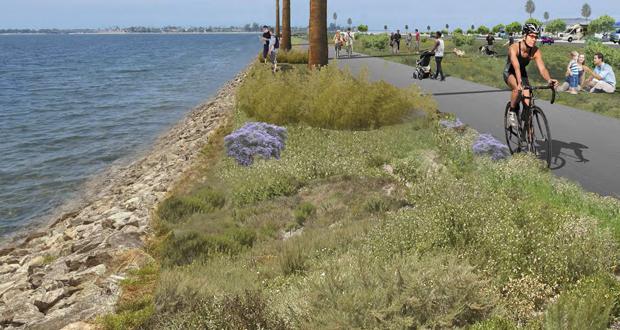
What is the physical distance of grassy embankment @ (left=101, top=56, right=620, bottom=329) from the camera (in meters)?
4.42

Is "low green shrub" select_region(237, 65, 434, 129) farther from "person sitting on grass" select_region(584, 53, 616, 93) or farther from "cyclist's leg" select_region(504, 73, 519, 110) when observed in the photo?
"person sitting on grass" select_region(584, 53, 616, 93)

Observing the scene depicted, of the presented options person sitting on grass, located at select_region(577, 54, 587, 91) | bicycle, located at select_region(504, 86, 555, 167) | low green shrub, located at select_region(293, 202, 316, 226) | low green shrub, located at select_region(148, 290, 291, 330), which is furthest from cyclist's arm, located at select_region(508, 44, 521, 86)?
person sitting on grass, located at select_region(577, 54, 587, 91)

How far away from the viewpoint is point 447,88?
65.7 ft

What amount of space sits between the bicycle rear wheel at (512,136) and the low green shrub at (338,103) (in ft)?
12.1

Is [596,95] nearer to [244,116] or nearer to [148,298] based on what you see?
[244,116]

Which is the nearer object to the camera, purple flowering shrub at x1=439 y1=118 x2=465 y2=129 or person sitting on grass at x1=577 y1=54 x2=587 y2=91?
purple flowering shrub at x1=439 y1=118 x2=465 y2=129

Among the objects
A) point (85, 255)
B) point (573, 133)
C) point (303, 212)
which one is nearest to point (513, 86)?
point (573, 133)

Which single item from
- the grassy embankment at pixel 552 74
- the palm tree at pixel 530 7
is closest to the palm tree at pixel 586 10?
the palm tree at pixel 530 7

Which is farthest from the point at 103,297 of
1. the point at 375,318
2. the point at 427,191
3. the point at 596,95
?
the point at 596,95

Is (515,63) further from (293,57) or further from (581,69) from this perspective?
(293,57)

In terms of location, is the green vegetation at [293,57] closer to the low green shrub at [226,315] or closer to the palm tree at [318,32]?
the palm tree at [318,32]

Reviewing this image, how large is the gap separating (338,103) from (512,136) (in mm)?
4696

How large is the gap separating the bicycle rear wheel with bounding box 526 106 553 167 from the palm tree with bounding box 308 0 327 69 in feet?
31.4

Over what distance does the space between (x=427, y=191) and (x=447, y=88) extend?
1348 centimetres
